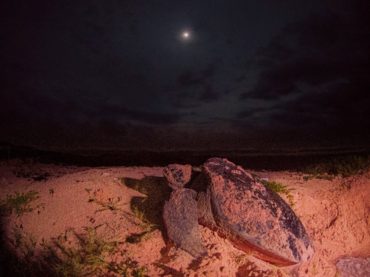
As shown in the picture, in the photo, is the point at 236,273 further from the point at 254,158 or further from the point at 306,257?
the point at 254,158

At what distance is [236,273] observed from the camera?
117 inches

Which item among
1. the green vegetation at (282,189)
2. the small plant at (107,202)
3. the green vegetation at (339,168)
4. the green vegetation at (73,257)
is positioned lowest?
the green vegetation at (73,257)

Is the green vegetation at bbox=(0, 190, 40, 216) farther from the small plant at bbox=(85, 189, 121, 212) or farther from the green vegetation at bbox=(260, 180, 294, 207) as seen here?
the green vegetation at bbox=(260, 180, 294, 207)

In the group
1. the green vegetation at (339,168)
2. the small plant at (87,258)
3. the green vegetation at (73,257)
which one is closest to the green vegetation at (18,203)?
the green vegetation at (73,257)

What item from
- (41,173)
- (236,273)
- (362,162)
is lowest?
(236,273)

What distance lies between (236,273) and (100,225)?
1642mm

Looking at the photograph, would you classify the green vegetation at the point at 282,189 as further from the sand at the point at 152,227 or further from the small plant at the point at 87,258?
the small plant at the point at 87,258

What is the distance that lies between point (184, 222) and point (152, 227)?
451mm

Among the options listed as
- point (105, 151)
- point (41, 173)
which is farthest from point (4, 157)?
point (105, 151)

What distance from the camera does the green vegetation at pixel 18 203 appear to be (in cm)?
400

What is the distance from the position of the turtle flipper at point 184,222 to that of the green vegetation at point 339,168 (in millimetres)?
3176

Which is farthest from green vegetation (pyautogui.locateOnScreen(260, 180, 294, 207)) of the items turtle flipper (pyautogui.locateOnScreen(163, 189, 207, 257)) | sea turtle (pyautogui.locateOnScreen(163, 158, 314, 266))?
turtle flipper (pyautogui.locateOnScreen(163, 189, 207, 257))

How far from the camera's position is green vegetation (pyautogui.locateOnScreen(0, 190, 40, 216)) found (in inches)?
157

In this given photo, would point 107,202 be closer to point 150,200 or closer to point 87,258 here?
point 150,200
